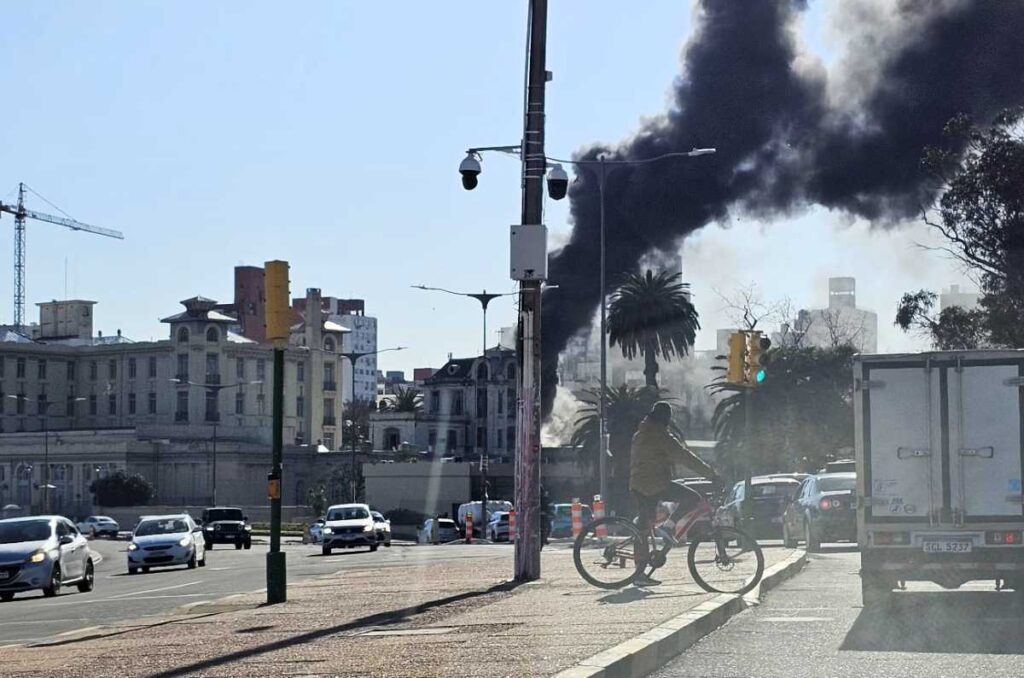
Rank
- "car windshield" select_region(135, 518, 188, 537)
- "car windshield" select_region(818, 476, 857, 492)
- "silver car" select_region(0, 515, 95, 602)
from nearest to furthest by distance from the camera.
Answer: "silver car" select_region(0, 515, 95, 602), "car windshield" select_region(818, 476, 857, 492), "car windshield" select_region(135, 518, 188, 537)

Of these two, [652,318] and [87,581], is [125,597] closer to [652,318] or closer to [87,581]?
[87,581]

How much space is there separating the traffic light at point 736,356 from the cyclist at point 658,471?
9971 mm

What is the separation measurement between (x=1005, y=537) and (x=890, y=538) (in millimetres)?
1056

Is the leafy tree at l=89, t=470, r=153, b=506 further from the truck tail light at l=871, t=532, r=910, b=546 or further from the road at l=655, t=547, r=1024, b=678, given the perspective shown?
the truck tail light at l=871, t=532, r=910, b=546

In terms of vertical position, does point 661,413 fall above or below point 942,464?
above

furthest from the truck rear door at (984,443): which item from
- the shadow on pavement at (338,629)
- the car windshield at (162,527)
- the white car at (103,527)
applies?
the white car at (103,527)

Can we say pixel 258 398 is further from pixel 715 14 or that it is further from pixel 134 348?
pixel 715 14

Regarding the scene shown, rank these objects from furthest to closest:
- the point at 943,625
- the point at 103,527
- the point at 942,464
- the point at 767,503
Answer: the point at 103,527 < the point at 767,503 < the point at 942,464 < the point at 943,625

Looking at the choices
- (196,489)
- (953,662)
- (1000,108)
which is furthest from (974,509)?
(196,489)

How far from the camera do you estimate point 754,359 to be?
2725 cm

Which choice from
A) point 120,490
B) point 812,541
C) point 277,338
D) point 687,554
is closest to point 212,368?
point 120,490

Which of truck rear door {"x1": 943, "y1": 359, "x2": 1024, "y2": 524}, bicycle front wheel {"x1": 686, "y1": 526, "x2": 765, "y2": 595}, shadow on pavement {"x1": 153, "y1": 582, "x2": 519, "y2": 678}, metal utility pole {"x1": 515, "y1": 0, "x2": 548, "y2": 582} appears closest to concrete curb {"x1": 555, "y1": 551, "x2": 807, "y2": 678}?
bicycle front wheel {"x1": 686, "y1": 526, "x2": 765, "y2": 595}

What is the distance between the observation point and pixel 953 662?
11.3 metres

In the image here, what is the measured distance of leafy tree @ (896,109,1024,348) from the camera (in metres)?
55.1
